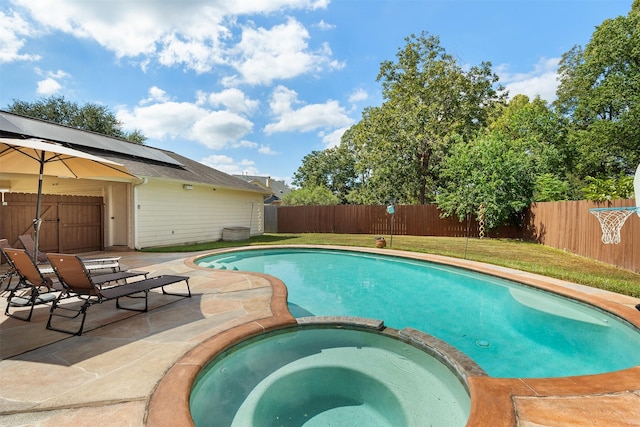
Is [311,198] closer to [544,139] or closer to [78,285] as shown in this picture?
[544,139]

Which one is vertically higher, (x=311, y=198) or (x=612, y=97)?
(x=612, y=97)

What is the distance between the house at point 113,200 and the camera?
27.6 ft

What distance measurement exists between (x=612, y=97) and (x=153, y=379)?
2454cm

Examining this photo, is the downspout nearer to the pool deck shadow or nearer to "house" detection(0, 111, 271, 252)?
"house" detection(0, 111, 271, 252)

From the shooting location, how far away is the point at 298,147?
31.8 meters

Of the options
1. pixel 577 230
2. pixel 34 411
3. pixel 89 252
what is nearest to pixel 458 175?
pixel 577 230

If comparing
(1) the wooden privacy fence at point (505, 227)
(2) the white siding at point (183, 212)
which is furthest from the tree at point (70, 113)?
(1) the wooden privacy fence at point (505, 227)

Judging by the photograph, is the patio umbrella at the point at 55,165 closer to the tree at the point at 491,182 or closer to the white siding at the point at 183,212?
the white siding at the point at 183,212

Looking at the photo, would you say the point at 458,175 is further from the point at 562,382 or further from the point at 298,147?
the point at 298,147

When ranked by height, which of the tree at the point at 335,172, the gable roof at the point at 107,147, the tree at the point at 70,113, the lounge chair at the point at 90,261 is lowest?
the lounge chair at the point at 90,261

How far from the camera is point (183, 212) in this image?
1146 centimetres

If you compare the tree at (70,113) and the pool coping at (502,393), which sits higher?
the tree at (70,113)

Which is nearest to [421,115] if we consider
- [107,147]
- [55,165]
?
[107,147]

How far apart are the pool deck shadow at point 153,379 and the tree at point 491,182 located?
11247 mm
